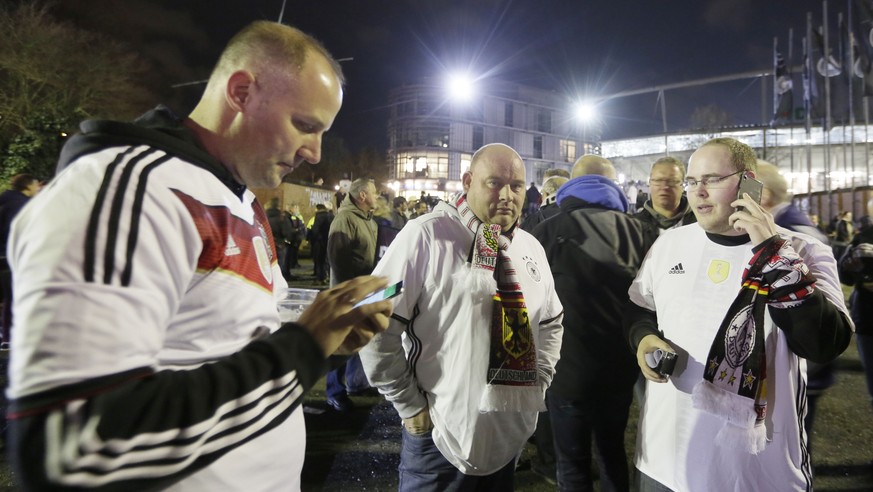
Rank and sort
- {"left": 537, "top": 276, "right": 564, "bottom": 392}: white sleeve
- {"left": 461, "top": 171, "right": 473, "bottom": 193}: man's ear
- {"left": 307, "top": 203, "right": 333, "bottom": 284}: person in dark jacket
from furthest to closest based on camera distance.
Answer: {"left": 307, "top": 203, "right": 333, "bottom": 284}: person in dark jacket < {"left": 461, "top": 171, "right": 473, "bottom": 193}: man's ear < {"left": 537, "top": 276, "right": 564, "bottom": 392}: white sleeve

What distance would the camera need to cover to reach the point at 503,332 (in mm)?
2312

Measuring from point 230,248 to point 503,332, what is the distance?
1.47 metres

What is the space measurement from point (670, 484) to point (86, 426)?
2.42 m

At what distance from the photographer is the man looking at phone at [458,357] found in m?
2.27

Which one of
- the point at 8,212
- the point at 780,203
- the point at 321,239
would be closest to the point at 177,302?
the point at 780,203

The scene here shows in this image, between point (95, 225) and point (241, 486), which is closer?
point (95, 225)

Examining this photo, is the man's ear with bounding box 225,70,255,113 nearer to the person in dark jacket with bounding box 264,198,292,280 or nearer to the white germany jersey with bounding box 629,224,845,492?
the white germany jersey with bounding box 629,224,845,492

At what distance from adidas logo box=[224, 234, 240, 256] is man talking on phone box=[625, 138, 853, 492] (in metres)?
2.02

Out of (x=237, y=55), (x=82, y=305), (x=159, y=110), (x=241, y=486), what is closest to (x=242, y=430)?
(x=241, y=486)

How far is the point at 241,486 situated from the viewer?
1.24m

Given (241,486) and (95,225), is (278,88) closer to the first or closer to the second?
(95,225)

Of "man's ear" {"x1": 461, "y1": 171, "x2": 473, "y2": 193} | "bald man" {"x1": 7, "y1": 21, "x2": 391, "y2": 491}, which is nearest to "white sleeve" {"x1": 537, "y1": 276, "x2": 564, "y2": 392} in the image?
"man's ear" {"x1": 461, "y1": 171, "x2": 473, "y2": 193}

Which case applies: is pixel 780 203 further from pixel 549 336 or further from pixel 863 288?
pixel 549 336

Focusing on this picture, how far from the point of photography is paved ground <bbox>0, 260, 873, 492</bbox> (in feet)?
12.2
